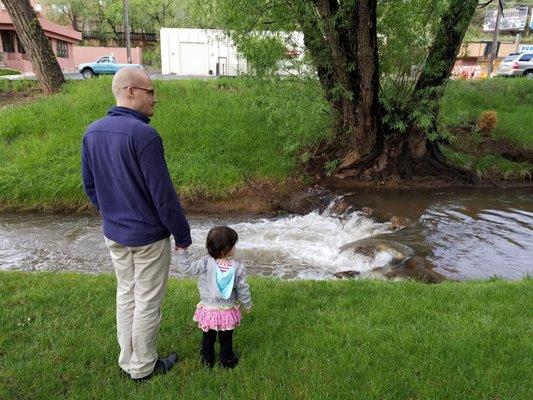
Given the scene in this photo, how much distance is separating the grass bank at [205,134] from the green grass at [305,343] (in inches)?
250

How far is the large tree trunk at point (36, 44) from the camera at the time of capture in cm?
1463

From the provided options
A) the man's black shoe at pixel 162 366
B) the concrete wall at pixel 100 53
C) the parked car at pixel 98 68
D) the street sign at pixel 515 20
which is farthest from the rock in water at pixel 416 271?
the street sign at pixel 515 20

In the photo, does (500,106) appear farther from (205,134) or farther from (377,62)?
(205,134)

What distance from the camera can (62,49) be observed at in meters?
42.0

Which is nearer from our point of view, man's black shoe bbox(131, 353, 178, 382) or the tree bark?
man's black shoe bbox(131, 353, 178, 382)

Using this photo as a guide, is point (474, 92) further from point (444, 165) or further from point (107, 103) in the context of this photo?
point (107, 103)

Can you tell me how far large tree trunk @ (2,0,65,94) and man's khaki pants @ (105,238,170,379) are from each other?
14.0 meters

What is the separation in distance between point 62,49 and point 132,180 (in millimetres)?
44346

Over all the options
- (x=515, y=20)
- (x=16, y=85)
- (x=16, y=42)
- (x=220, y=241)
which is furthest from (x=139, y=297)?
(x=515, y=20)

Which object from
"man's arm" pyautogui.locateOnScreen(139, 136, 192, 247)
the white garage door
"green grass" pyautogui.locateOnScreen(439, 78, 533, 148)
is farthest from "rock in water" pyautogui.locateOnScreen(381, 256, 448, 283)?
the white garage door

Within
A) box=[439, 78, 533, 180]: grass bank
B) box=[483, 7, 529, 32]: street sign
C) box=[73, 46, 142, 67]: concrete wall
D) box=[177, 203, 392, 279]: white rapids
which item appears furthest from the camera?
box=[483, 7, 529, 32]: street sign

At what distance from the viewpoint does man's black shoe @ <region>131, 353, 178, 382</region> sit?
3.46 m

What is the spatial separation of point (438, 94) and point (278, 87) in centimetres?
359

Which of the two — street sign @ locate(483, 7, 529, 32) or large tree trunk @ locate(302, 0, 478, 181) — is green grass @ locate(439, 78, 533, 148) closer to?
large tree trunk @ locate(302, 0, 478, 181)
